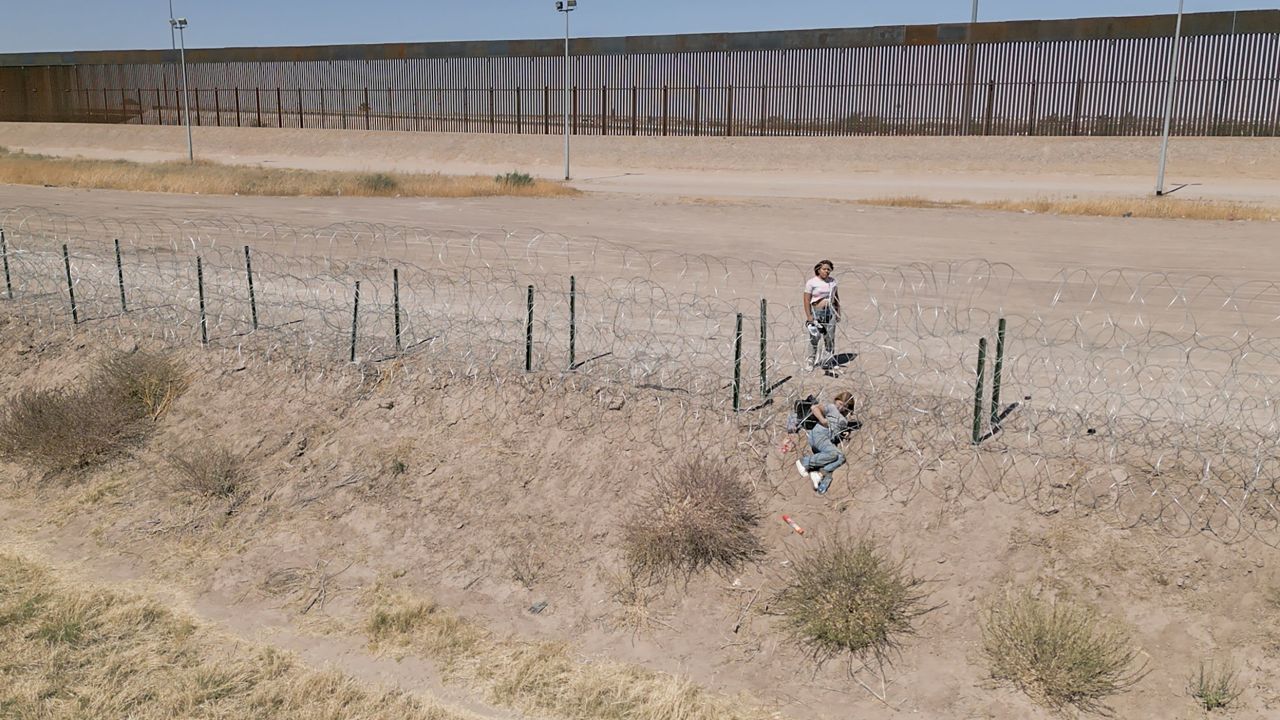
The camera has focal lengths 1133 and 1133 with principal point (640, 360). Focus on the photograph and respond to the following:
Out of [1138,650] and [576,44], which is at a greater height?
[576,44]

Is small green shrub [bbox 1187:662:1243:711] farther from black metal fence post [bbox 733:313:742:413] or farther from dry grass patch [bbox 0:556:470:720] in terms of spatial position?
dry grass patch [bbox 0:556:470:720]

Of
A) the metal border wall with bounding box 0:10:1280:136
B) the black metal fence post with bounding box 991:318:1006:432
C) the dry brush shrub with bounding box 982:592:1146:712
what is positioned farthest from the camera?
the metal border wall with bounding box 0:10:1280:136

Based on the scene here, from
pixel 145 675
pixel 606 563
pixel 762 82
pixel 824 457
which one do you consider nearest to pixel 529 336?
pixel 606 563

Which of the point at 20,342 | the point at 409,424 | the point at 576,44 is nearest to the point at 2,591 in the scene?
the point at 409,424

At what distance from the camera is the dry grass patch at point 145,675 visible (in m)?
7.47

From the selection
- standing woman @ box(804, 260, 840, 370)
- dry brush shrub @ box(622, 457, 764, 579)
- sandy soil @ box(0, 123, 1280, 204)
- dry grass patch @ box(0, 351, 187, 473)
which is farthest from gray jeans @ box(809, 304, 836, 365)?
sandy soil @ box(0, 123, 1280, 204)

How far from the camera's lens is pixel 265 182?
100 ft

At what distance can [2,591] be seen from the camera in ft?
29.9

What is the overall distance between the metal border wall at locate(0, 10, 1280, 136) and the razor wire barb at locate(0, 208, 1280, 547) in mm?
22632

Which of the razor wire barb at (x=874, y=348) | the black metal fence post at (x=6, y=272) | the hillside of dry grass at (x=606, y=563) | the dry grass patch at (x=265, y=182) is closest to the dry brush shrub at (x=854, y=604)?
the hillside of dry grass at (x=606, y=563)

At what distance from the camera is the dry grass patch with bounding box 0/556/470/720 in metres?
7.47

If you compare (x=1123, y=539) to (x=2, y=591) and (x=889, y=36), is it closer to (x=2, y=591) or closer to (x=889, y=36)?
(x=2, y=591)

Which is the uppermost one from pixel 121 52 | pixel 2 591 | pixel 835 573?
pixel 121 52

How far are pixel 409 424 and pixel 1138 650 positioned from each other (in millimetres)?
6392
